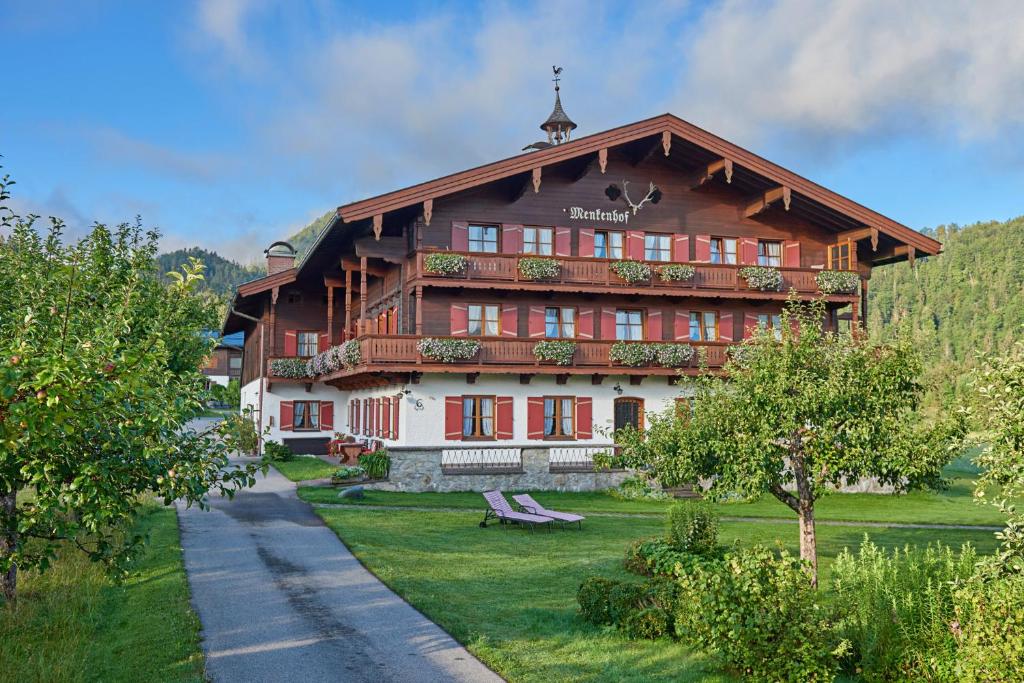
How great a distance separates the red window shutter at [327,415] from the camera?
39.4 m

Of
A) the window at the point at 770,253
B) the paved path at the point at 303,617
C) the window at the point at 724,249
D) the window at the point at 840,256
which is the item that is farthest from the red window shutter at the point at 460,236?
the window at the point at 840,256

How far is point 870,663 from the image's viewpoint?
9805 millimetres

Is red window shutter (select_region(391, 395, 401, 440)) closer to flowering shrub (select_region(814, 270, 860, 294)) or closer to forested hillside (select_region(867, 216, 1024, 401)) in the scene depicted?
flowering shrub (select_region(814, 270, 860, 294))

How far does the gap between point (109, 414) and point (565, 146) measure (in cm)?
2314

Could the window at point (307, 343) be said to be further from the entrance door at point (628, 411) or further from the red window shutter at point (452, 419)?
the entrance door at point (628, 411)

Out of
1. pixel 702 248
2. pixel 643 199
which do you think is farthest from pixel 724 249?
pixel 643 199

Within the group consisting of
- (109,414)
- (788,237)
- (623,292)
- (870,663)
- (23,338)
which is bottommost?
(870,663)

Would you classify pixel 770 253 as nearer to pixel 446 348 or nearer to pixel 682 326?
pixel 682 326

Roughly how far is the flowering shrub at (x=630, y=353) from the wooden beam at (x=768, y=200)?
268 inches

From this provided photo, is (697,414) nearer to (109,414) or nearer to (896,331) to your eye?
(896,331)

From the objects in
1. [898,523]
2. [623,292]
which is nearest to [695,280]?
[623,292]

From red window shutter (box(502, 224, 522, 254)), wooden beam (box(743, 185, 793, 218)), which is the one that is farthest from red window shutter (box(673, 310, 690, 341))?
red window shutter (box(502, 224, 522, 254))

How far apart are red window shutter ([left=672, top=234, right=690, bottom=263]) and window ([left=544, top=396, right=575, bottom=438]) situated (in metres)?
6.34

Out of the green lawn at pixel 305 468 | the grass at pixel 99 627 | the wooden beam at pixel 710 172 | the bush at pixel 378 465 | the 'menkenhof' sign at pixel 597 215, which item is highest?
the wooden beam at pixel 710 172
